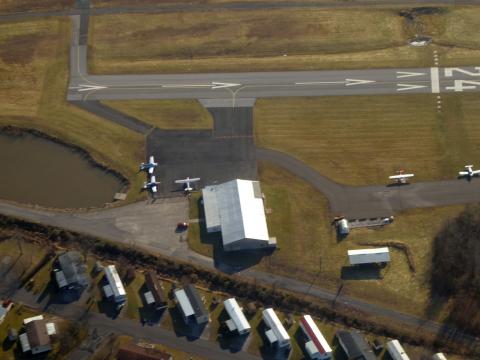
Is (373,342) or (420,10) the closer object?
(373,342)

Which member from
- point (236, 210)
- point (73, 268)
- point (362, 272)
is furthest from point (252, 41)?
point (73, 268)

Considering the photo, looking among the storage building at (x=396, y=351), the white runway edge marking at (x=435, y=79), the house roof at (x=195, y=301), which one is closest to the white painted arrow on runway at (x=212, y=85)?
the white runway edge marking at (x=435, y=79)

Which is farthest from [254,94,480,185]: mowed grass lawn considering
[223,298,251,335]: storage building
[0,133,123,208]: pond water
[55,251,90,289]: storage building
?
[55,251,90,289]: storage building

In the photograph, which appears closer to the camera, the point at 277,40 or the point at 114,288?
the point at 114,288

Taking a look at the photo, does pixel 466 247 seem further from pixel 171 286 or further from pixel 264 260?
pixel 171 286

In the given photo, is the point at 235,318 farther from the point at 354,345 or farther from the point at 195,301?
the point at 354,345

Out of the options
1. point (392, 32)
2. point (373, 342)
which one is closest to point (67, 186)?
point (373, 342)
